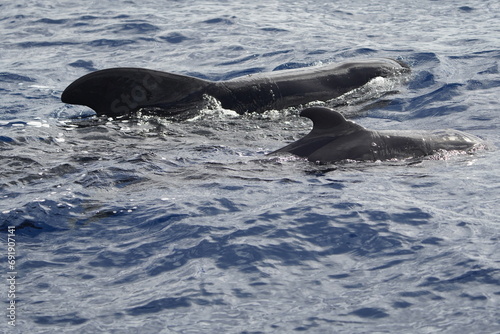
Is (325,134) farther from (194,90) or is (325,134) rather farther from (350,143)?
(194,90)

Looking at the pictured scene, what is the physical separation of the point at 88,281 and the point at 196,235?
140cm

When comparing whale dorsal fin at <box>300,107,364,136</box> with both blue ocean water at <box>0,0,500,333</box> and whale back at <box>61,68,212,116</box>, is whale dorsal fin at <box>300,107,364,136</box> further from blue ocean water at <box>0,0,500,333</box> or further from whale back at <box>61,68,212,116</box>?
whale back at <box>61,68,212,116</box>

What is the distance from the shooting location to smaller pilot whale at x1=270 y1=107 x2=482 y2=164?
10.6m

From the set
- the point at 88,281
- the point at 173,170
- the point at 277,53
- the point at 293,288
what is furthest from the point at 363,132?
the point at 277,53

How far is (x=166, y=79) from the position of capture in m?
13.4

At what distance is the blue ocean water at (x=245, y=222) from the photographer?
22.7ft

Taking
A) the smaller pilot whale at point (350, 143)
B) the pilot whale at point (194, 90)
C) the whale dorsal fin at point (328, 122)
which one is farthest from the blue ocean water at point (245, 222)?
the whale dorsal fin at point (328, 122)

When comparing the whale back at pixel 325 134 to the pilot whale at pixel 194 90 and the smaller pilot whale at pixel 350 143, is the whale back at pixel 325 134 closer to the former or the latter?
the smaller pilot whale at pixel 350 143

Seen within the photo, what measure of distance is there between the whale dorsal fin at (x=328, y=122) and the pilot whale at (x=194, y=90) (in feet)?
10.7

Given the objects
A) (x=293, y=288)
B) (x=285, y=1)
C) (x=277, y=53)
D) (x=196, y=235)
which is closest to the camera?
(x=293, y=288)

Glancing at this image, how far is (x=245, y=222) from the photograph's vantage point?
348 inches

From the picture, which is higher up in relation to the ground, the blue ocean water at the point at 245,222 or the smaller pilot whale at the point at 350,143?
the smaller pilot whale at the point at 350,143

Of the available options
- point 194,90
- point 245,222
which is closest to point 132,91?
point 194,90

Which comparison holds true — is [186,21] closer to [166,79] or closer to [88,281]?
[166,79]
